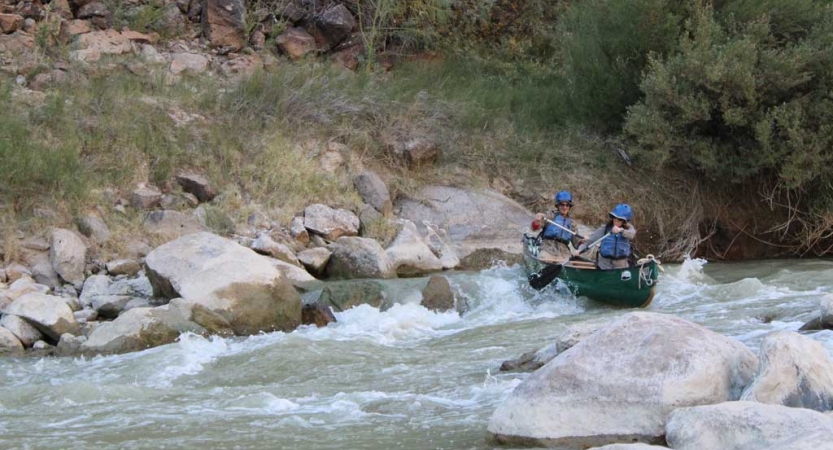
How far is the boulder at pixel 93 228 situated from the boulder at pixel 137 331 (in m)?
2.99

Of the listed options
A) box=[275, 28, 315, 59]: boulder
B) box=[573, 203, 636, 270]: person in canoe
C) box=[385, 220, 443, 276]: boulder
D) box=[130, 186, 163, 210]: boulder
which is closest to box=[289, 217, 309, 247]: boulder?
box=[385, 220, 443, 276]: boulder

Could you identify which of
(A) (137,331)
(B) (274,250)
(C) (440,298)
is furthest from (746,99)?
(A) (137,331)

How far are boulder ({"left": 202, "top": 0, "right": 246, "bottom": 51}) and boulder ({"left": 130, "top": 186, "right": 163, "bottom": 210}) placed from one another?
552 centimetres

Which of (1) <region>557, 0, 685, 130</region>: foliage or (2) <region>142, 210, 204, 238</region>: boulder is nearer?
(2) <region>142, 210, 204, 238</region>: boulder

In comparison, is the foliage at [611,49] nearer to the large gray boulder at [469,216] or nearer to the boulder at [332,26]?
the large gray boulder at [469,216]

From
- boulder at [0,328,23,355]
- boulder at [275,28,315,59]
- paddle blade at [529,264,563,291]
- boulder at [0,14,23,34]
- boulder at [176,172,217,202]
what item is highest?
boulder at [275,28,315,59]

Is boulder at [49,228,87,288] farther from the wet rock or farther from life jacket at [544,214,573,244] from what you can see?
life jacket at [544,214,573,244]

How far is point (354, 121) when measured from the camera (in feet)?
53.3

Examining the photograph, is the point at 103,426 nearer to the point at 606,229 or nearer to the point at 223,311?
the point at 223,311

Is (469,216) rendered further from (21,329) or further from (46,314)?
(21,329)

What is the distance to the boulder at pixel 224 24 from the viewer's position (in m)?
18.4

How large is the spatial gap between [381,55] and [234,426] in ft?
45.1

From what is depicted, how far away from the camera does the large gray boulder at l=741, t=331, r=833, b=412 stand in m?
5.52

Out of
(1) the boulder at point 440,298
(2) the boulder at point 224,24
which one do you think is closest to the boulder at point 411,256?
(1) the boulder at point 440,298
